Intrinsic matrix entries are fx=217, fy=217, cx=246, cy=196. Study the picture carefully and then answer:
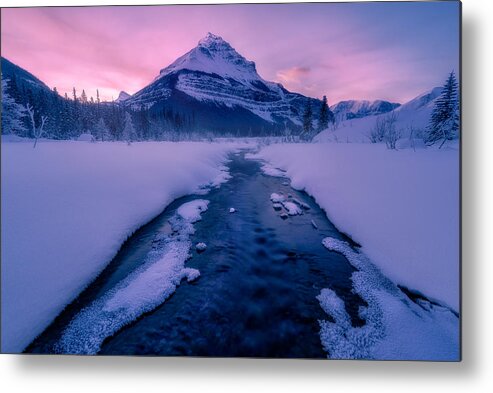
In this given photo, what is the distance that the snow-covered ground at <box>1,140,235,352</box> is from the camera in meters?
2.64

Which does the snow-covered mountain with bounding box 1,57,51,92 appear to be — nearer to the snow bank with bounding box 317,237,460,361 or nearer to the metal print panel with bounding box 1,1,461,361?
the metal print panel with bounding box 1,1,461,361

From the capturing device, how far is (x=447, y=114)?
312 cm

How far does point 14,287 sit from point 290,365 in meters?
3.58

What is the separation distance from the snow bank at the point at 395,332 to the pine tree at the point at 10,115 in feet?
17.6

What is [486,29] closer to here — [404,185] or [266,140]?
[404,185]

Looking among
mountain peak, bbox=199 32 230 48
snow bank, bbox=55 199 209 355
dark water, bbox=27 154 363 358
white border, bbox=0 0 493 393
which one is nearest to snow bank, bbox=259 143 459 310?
white border, bbox=0 0 493 393

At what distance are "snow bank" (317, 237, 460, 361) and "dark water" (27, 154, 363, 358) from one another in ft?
0.53

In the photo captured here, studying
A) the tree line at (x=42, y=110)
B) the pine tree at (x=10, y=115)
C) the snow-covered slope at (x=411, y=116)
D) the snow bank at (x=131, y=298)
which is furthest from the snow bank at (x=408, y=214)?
the pine tree at (x=10, y=115)

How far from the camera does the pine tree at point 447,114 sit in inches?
118

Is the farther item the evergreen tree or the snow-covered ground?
the evergreen tree

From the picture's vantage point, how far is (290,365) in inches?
111

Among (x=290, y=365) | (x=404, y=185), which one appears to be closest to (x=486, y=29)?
(x=404, y=185)

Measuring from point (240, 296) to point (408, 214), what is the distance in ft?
10.1

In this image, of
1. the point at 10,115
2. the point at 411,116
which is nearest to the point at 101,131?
the point at 10,115
